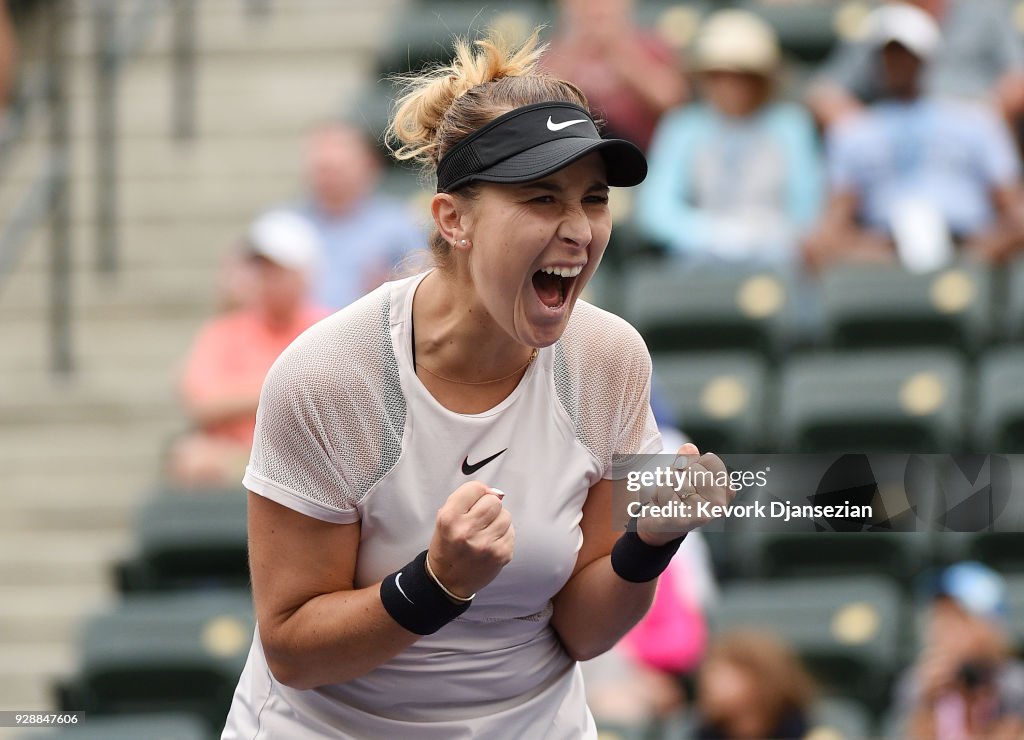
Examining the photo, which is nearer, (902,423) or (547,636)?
(547,636)

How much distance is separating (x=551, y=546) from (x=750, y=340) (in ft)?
12.0

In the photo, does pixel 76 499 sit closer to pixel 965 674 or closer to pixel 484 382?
pixel 965 674

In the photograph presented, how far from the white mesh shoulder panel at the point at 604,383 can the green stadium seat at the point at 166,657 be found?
8.69 feet

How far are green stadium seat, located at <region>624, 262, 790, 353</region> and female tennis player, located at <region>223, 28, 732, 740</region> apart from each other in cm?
340

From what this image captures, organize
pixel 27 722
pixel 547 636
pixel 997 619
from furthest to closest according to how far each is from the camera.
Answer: pixel 997 619, pixel 27 722, pixel 547 636

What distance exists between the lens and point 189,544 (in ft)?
17.9

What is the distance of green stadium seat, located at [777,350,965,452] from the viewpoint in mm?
5492

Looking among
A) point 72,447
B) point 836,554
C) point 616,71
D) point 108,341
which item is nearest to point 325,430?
point 836,554

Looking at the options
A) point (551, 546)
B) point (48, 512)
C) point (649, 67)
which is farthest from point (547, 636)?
point (649, 67)

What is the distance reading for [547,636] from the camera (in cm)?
270

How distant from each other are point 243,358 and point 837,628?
2375 mm

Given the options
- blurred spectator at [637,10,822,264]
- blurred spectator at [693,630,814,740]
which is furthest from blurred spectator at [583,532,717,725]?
blurred spectator at [637,10,822,264]

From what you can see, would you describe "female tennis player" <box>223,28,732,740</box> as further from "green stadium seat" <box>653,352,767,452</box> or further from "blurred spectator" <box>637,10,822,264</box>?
"blurred spectator" <box>637,10,822,264</box>

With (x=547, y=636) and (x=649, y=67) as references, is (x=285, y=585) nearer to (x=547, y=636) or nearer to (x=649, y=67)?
(x=547, y=636)
